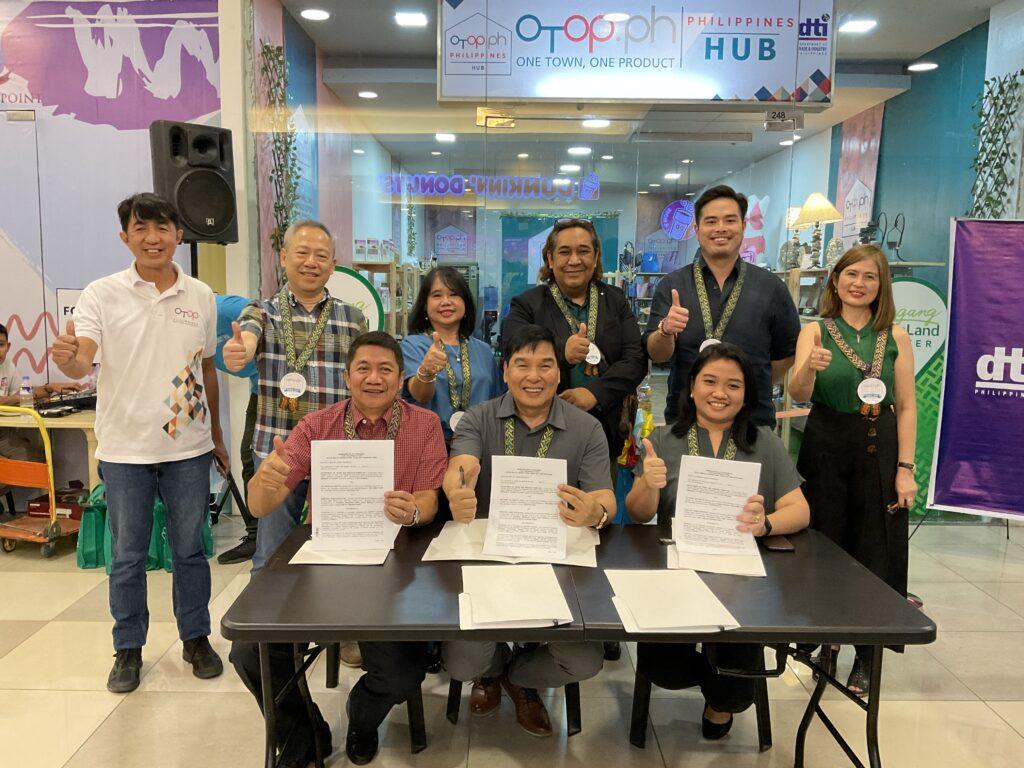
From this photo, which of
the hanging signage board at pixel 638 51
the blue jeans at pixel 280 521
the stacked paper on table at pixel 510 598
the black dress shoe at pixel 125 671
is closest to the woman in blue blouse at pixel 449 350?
the blue jeans at pixel 280 521

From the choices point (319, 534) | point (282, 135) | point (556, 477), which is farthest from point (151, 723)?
point (282, 135)

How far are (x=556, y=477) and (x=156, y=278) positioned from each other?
1.66m

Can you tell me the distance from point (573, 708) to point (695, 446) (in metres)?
0.96

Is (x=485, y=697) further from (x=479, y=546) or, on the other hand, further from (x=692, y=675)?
(x=479, y=546)

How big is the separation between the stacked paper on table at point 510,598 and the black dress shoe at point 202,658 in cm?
148

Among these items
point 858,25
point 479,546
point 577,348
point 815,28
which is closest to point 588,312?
point 577,348

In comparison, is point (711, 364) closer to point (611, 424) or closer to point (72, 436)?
point (611, 424)

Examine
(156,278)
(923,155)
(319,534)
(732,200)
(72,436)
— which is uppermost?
(923,155)

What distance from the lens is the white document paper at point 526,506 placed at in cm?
190

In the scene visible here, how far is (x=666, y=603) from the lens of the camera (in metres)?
1.66

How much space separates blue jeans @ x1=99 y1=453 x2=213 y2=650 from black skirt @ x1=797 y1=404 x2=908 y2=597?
2290 mm

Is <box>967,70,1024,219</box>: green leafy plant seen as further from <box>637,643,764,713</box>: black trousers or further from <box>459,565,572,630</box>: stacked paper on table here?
<box>459,565,572,630</box>: stacked paper on table

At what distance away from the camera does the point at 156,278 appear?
255 cm

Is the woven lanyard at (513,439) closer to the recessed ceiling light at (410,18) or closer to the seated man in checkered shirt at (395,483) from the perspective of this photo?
the seated man in checkered shirt at (395,483)
